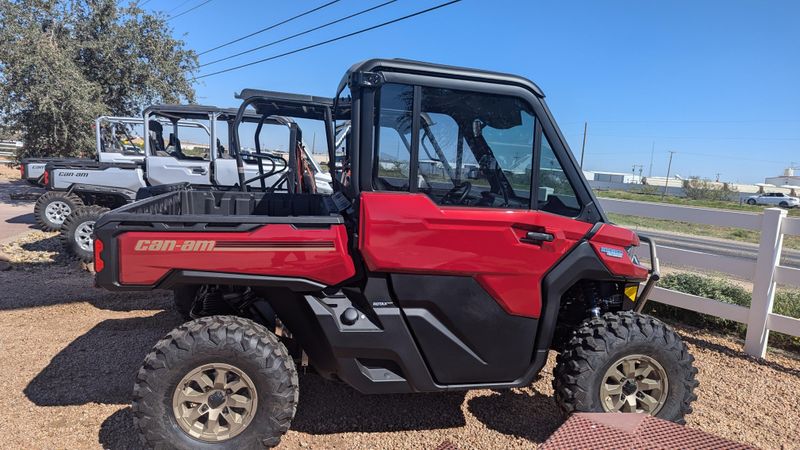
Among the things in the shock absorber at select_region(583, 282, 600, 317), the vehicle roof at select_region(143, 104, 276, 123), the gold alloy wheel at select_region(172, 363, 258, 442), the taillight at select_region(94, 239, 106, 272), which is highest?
the vehicle roof at select_region(143, 104, 276, 123)

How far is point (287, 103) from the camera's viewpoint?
5301 millimetres

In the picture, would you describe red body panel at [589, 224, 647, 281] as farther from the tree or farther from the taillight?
the tree

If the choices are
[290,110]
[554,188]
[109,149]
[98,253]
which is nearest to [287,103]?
[290,110]

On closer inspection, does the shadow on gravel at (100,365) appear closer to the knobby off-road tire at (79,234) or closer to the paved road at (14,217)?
the knobby off-road tire at (79,234)

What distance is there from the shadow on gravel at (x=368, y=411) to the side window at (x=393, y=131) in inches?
64.1

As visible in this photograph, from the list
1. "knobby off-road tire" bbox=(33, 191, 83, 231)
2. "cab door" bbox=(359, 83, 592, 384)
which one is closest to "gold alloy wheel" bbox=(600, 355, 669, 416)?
"cab door" bbox=(359, 83, 592, 384)

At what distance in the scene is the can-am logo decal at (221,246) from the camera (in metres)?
2.79

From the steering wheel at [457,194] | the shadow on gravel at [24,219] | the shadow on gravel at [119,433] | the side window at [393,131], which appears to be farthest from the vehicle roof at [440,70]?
the shadow on gravel at [24,219]

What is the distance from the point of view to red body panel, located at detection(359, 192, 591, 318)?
2889 millimetres

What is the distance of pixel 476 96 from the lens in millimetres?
3006

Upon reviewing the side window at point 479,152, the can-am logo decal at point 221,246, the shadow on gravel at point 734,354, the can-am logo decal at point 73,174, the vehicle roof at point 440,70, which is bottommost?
the shadow on gravel at point 734,354

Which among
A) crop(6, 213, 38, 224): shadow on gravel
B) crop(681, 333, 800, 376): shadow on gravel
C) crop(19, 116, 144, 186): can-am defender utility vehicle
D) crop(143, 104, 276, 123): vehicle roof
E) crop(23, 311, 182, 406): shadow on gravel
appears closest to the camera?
crop(23, 311, 182, 406): shadow on gravel

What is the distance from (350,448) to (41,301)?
453cm

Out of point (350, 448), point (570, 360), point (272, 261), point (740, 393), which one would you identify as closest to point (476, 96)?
point (272, 261)
